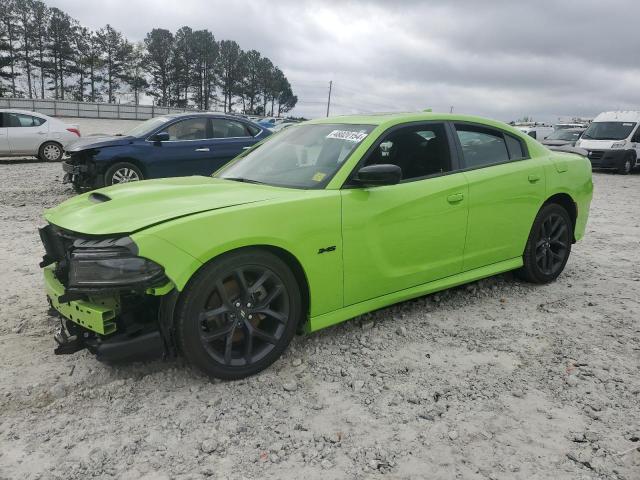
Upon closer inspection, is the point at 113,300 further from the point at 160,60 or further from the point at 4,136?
the point at 160,60

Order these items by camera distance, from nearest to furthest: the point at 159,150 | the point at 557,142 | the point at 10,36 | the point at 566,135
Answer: the point at 159,150
the point at 557,142
the point at 566,135
the point at 10,36

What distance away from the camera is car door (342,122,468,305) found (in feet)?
10.8

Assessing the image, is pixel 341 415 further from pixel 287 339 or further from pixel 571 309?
pixel 571 309

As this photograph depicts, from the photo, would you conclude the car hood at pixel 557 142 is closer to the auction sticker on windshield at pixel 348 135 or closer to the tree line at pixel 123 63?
the auction sticker on windshield at pixel 348 135

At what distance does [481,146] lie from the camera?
4.23 m

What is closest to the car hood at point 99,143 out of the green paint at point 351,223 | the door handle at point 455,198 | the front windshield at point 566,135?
the green paint at point 351,223

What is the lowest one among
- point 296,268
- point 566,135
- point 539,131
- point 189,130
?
point 296,268

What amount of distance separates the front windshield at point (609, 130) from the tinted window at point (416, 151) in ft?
54.7

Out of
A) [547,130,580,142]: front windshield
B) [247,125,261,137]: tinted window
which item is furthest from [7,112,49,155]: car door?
[547,130,580,142]: front windshield

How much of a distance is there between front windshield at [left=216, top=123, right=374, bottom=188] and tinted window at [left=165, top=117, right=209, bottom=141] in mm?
5587

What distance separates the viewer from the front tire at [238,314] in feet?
9.02

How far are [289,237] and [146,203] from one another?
0.85 metres

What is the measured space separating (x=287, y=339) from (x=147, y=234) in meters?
1.06

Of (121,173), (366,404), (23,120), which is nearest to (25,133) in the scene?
(23,120)
